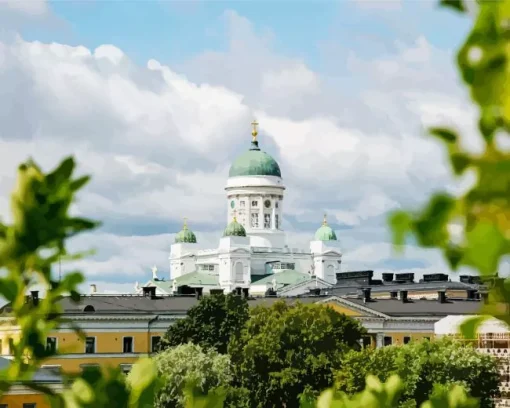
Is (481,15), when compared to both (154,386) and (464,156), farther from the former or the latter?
(154,386)

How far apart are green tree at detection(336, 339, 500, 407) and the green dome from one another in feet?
303

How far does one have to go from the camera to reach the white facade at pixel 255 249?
5413 inches

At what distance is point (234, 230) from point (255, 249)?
4.30 m

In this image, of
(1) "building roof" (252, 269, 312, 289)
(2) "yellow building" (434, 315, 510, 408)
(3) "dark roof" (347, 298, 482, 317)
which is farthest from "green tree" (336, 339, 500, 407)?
(1) "building roof" (252, 269, 312, 289)

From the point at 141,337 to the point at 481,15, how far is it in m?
77.1

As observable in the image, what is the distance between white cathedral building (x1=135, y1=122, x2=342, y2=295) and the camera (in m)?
137

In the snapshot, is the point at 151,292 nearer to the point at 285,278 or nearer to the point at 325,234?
the point at 285,278

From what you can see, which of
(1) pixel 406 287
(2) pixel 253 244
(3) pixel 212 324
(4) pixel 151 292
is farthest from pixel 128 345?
(2) pixel 253 244

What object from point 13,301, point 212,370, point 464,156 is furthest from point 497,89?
point 212,370

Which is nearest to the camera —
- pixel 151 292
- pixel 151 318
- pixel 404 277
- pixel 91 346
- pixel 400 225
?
pixel 400 225

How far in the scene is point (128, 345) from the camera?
78.2 m

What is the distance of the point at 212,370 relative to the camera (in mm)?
54656

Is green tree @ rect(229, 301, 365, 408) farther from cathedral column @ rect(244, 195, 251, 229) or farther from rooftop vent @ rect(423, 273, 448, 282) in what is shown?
cathedral column @ rect(244, 195, 251, 229)

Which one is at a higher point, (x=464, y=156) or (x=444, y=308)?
(x=444, y=308)
